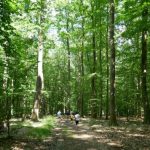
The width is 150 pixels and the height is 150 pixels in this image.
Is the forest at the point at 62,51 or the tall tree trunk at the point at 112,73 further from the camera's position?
the tall tree trunk at the point at 112,73

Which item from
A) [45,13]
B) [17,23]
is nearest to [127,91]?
[45,13]

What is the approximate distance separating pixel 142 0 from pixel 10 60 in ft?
38.2

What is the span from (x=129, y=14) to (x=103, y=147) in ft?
39.1

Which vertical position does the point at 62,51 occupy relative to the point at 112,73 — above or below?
above

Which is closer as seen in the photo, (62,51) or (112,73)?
(112,73)

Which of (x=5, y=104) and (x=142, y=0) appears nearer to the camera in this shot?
(x=5, y=104)

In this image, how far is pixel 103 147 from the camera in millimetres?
13898

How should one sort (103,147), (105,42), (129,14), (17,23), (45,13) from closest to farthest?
(103,147) → (17,23) → (129,14) → (45,13) → (105,42)

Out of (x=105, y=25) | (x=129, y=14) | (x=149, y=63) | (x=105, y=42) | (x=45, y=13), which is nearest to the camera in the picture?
(x=129, y=14)

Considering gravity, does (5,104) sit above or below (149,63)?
Result: below

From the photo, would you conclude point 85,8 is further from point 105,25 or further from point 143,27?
point 143,27

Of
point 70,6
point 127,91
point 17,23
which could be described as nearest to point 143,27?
point 17,23

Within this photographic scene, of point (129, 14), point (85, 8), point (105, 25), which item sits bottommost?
point (129, 14)

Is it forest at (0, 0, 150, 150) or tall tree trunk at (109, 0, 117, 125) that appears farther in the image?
tall tree trunk at (109, 0, 117, 125)
